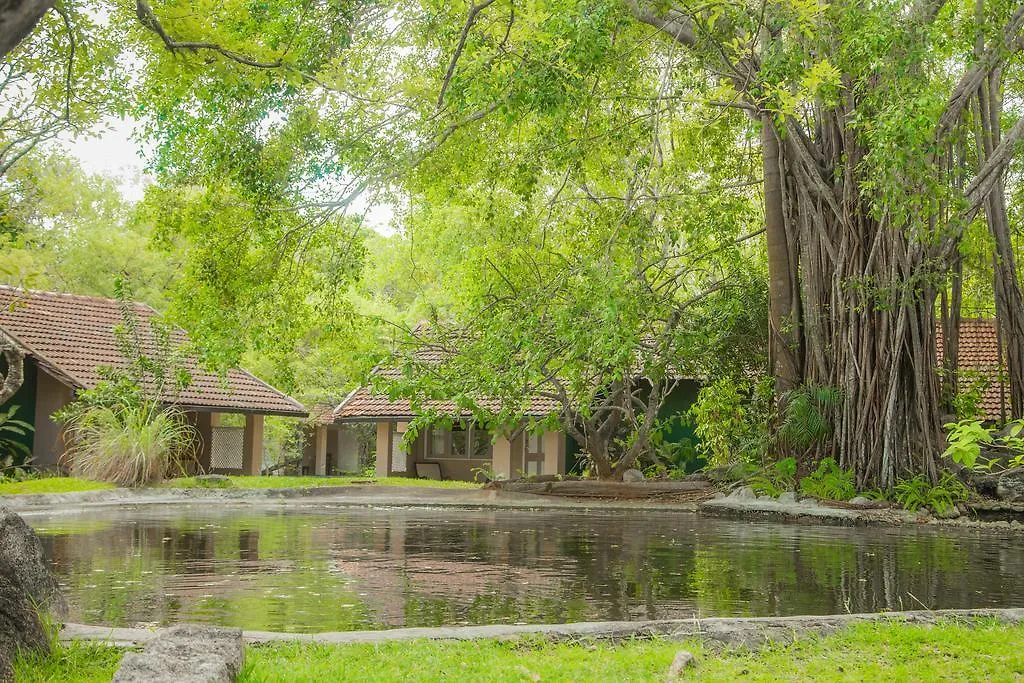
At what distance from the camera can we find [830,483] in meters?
15.4

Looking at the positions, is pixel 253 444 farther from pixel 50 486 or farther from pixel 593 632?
pixel 593 632

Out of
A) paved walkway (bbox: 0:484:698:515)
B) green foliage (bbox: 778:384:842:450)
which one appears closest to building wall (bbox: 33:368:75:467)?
paved walkway (bbox: 0:484:698:515)

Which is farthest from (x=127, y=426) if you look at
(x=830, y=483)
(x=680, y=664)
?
(x=680, y=664)

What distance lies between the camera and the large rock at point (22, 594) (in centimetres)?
462

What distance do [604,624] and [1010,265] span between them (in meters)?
12.1

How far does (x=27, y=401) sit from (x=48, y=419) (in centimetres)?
71

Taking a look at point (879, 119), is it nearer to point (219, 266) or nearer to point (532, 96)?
point (532, 96)

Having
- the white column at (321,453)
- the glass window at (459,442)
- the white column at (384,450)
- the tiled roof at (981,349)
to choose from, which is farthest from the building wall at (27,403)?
the tiled roof at (981,349)

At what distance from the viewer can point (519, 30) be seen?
1264 cm

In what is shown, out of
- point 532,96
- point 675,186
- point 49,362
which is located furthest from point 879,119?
point 49,362

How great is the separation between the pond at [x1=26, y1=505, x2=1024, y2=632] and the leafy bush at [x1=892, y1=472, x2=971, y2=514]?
137 centimetres

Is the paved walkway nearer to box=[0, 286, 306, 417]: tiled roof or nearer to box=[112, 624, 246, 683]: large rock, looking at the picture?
box=[0, 286, 306, 417]: tiled roof

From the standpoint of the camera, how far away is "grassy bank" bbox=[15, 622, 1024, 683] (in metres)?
4.54

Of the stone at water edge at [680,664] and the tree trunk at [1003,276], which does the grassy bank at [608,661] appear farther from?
the tree trunk at [1003,276]
